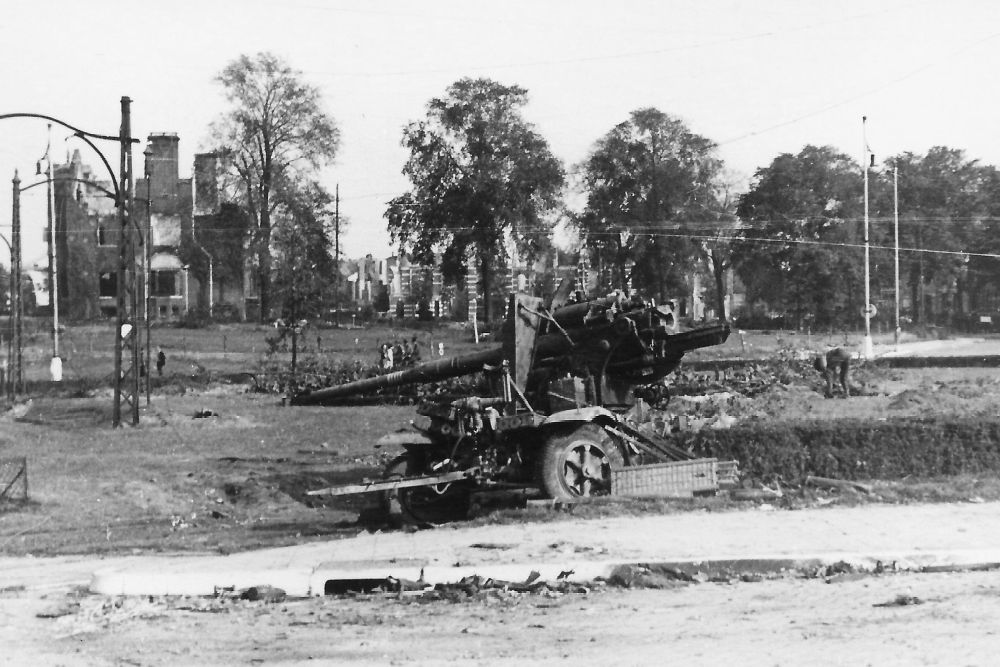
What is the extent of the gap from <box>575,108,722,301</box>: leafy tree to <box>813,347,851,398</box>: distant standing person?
30.3 m

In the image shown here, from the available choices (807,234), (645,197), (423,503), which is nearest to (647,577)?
(423,503)

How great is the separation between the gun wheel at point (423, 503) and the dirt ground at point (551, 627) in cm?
476

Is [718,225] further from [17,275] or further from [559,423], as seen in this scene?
[559,423]

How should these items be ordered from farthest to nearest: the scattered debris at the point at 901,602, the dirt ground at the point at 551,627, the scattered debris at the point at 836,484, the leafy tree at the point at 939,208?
1. the leafy tree at the point at 939,208
2. the scattered debris at the point at 836,484
3. the scattered debris at the point at 901,602
4. the dirt ground at the point at 551,627

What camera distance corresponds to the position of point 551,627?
30.8 feet

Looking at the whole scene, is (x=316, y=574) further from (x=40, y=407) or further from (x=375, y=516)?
(x=40, y=407)

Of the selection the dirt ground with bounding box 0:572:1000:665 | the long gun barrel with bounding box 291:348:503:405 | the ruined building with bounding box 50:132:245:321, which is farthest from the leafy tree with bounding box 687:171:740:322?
the dirt ground with bounding box 0:572:1000:665

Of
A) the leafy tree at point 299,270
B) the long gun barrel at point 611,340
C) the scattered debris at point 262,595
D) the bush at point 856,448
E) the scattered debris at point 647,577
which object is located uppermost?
the leafy tree at point 299,270

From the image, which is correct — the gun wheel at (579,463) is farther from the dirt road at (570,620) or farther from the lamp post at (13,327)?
the lamp post at (13,327)

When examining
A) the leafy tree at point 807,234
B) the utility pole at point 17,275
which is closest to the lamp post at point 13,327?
the utility pole at point 17,275

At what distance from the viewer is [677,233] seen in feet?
212

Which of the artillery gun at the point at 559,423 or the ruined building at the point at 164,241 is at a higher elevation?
the ruined building at the point at 164,241

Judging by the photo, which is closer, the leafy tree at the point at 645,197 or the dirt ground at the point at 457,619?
the dirt ground at the point at 457,619

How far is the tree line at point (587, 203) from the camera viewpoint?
63.7 metres
